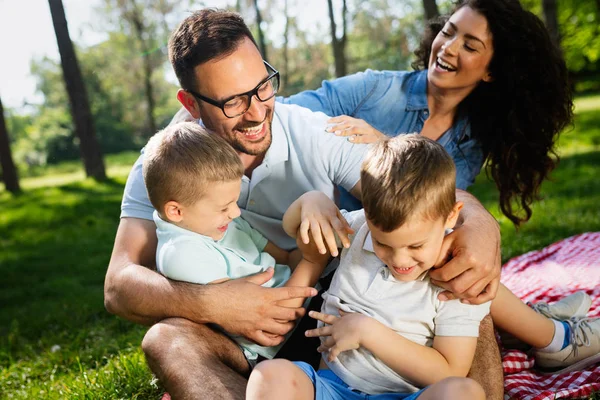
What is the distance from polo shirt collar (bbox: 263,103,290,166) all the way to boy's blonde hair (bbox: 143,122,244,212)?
40cm

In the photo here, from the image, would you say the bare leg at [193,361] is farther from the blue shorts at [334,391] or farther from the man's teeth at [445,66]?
the man's teeth at [445,66]

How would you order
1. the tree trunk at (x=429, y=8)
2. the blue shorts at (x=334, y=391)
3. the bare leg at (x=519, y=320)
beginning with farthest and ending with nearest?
the tree trunk at (x=429, y=8), the bare leg at (x=519, y=320), the blue shorts at (x=334, y=391)

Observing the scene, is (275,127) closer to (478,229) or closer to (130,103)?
(478,229)

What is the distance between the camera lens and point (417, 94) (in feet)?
10.6

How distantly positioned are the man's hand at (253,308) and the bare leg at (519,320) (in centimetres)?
77

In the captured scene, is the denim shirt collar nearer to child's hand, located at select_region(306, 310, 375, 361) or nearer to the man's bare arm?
the man's bare arm

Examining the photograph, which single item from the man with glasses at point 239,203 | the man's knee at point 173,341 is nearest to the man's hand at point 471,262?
the man with glasses at point 239,203

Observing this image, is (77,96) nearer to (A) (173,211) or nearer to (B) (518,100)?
(B) (518,100)

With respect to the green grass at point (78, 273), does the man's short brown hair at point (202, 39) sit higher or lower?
higher

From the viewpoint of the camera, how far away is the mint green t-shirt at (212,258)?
210cm

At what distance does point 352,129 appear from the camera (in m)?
2.53

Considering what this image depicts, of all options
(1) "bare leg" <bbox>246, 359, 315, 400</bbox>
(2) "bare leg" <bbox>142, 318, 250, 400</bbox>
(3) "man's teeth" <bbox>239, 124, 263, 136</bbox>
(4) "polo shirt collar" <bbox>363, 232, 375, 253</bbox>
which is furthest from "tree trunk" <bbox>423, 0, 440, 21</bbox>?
(1) "bare leg" <bbox>246, 359, 315, 400</bbox>

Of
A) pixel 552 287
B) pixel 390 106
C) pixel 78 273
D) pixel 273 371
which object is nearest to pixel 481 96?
pixel 390 106

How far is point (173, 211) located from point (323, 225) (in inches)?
21.1
